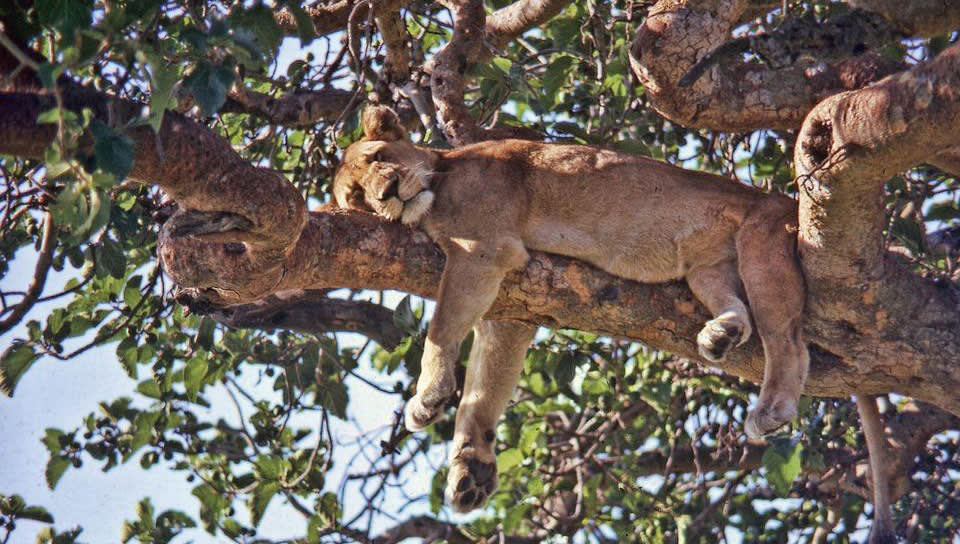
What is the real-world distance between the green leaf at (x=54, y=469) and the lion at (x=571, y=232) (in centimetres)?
217

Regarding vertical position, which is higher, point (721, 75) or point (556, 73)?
point (556, 73)

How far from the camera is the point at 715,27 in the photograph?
4.30m

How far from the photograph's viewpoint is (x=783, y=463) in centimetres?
512

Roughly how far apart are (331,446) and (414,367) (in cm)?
74

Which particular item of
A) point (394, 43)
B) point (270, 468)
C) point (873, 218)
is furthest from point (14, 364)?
point (873, 218)

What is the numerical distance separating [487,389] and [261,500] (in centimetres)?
152

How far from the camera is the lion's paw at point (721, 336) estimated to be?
431 cm

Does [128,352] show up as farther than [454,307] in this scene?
Yes

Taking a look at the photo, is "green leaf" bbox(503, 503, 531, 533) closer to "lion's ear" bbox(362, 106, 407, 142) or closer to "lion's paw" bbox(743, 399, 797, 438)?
"lion's paw" bbox(743, 399, 797, 438)

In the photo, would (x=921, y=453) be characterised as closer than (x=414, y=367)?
No

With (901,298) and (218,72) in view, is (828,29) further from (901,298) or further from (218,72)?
(218,72)

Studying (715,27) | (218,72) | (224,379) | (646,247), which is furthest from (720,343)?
(224,379)

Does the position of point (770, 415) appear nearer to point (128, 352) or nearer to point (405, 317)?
point (405, 317)

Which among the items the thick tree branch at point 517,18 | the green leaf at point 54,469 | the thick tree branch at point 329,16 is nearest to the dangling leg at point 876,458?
the thick tree branch at point 517,18
